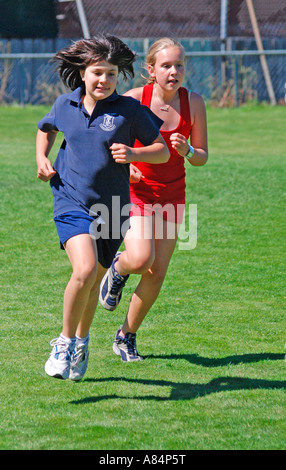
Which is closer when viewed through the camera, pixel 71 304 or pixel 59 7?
pixel 71 304

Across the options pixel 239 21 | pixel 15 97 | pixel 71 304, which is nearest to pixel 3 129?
pixel 15 97

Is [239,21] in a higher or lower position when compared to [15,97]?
higher

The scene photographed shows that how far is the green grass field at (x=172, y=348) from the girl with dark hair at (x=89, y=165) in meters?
0.39

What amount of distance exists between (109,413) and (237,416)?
2.29 feet

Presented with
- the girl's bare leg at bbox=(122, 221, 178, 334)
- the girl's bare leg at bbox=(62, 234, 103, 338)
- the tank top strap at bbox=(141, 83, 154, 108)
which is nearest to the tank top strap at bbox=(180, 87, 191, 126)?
the tank top strap at bbox=(141, 83, 154, 108)

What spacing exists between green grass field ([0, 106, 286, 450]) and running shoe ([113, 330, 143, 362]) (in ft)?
0.25

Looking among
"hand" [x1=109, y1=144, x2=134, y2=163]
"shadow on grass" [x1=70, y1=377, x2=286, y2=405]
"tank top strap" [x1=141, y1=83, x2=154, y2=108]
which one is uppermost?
"tank top strap" [x1=141, y1=83, x2=154, y2=108]

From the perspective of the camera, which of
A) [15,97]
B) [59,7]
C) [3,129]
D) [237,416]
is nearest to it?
[237,416]

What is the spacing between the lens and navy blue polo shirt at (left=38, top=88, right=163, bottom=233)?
4.73 metres

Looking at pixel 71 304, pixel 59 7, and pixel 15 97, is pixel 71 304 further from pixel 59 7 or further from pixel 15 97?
pixel 59 7

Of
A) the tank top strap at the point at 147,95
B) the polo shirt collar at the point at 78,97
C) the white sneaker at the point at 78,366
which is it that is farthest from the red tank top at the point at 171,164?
the white sneaker at the point at 78,366

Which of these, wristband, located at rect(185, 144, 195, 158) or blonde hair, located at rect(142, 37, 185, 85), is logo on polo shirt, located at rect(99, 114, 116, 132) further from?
blonde hair, located at rect(142, 37, 185, 85)
